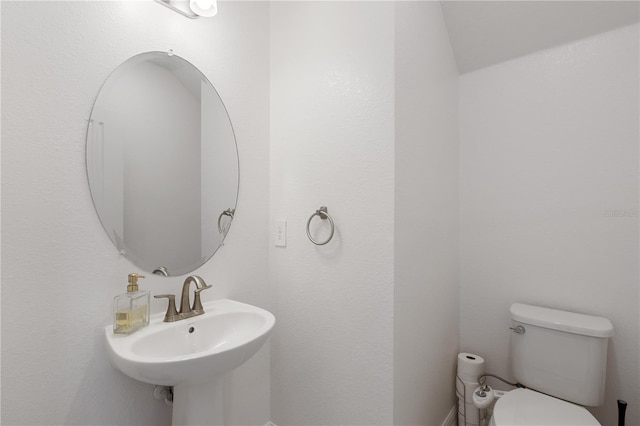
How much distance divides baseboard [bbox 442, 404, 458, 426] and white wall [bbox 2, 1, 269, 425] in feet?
4.47

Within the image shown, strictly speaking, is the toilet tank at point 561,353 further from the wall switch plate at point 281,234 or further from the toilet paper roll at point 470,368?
the wall switch plate at point 281,234

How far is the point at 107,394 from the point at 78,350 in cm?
20

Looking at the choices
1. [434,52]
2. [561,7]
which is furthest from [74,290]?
[561,7]

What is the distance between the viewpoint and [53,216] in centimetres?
96

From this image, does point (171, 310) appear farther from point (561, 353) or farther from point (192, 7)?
point (561, 353)

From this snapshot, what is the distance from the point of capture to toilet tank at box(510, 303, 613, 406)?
1.30 metres

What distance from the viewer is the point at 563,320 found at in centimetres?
139

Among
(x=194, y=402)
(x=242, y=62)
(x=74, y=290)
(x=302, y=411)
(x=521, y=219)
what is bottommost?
(x=302, y=411)

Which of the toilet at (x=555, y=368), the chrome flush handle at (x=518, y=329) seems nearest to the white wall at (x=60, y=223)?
the toilet at (x=555, y=368)

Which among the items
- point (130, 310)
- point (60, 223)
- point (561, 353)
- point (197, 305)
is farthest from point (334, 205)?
point (561, 353)

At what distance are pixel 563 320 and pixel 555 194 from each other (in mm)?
597

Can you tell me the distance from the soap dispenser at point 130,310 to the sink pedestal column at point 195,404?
0.27 m

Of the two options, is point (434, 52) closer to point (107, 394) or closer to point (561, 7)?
point (561, 7)

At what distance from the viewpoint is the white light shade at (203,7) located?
1.20 meters
